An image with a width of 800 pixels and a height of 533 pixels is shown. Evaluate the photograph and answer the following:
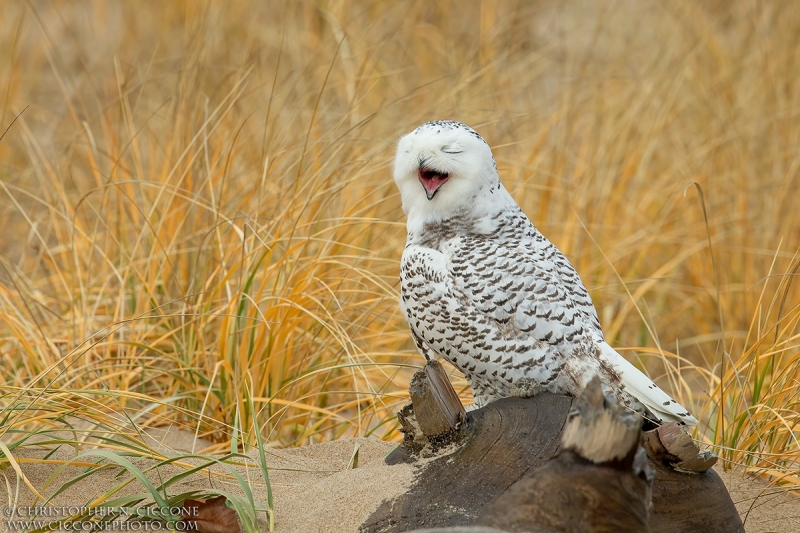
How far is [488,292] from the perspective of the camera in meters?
2.31

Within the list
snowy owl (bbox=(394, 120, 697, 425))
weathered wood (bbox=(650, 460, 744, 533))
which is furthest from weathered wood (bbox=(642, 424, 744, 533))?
snowy owl (bbox=(394, 120, 697, 425))

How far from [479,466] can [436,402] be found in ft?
0.65

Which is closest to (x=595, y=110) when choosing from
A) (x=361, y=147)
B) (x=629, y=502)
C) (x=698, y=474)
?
(x=361, y=147)

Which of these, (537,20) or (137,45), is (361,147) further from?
(537,20)

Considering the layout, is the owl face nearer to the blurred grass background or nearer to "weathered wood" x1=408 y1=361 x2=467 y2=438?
"weathered wood" x1=408 y1=361 x2=467 y2=438

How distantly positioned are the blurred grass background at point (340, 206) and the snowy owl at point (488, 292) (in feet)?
1.74

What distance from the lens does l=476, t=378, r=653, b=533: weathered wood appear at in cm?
177

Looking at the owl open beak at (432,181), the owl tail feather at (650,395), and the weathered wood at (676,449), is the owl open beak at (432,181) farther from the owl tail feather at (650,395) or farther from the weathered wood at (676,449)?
the weathered wood at (676,449)

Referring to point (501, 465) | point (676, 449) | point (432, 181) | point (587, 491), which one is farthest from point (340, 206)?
point (587, 491)

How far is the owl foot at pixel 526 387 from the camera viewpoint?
2.30m

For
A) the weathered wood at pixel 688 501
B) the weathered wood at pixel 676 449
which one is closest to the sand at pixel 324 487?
the weathered wood at pixel 688 501

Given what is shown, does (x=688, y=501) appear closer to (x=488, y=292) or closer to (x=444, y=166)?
(x=488, y=292)

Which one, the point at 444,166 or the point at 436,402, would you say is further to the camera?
the point at 444,166

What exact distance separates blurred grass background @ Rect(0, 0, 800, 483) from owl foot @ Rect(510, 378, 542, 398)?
65cm
